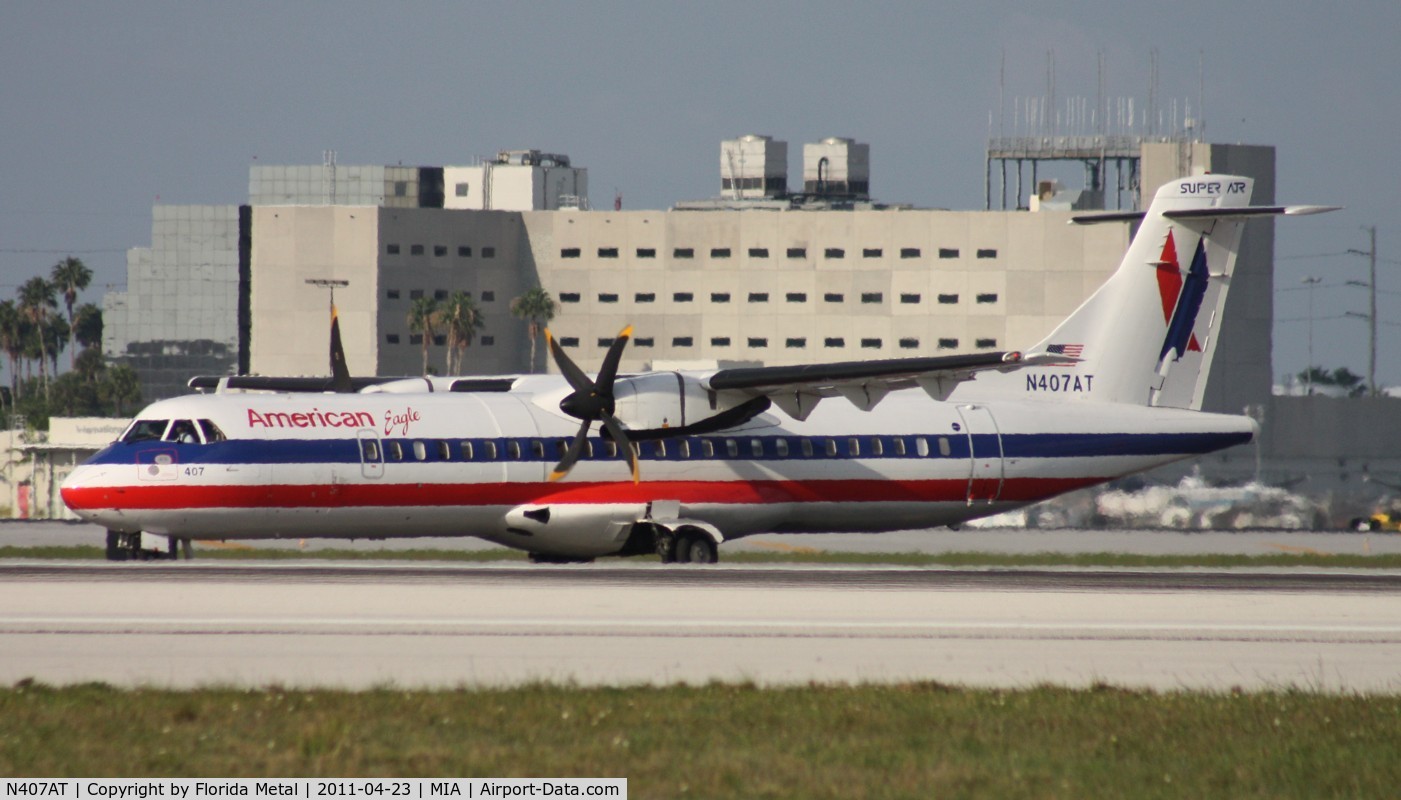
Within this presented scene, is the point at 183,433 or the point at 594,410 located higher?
the point at 594,410

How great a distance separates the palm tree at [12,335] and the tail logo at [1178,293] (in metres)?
144

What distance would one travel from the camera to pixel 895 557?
41625 mm

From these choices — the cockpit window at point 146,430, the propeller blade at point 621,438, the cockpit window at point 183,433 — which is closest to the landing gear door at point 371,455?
the cockpit window at point 183,433

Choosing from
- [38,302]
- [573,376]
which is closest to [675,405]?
[573,376]

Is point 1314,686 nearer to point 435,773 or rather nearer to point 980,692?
point 980,692

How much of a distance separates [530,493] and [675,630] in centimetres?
1229

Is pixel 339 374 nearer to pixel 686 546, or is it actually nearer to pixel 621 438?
pixel 621 438

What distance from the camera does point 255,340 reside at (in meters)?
131

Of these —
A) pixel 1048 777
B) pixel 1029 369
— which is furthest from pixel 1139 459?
pixel 1048 777

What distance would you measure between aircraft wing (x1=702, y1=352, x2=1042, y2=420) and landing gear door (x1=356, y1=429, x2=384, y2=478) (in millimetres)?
6733

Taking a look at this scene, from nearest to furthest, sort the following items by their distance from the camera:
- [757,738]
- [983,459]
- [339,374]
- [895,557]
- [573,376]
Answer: [757,738]
[573,376]
[983,459]
[339,374]
[895,557]

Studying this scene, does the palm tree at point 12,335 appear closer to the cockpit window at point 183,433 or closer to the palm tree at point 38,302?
the palm tree at point 38,302

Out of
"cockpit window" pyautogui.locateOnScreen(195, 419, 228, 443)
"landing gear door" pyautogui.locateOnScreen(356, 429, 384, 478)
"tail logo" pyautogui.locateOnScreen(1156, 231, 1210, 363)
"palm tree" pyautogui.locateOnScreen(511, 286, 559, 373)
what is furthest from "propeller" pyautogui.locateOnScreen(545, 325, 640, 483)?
"palm tree" pyautogui.locateOnScreen(511, 286, 559, 373)

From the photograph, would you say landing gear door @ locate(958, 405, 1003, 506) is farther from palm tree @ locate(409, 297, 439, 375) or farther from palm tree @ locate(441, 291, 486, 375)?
palm tree @ locate(409, 297, 439, 375)
